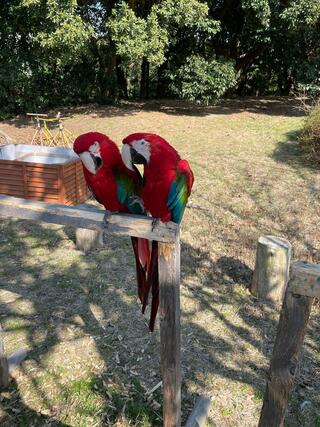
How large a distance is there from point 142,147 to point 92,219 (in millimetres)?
405

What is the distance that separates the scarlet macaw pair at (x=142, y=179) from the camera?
1531 mm

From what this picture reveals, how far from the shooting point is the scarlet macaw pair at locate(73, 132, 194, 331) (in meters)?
1.53

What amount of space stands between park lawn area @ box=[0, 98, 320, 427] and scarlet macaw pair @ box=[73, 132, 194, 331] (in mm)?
916

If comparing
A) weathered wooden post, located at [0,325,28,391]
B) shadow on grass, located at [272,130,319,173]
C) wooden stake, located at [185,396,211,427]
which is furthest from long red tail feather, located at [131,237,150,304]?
shadow on grass, located at [272,130,319,173]

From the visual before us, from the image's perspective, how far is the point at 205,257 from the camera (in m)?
3.81

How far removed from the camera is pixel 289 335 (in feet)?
4.19

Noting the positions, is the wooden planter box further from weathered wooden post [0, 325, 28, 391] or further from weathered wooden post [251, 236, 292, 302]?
weathered wooden post [251, 236, 292, 302]

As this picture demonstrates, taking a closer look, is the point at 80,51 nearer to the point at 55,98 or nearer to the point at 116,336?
the point at 55,98

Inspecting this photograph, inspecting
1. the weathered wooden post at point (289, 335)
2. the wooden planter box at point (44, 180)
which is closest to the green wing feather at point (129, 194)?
the weathered wooden post at point (289, 335)

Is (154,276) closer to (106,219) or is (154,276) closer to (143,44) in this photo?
(106,219)

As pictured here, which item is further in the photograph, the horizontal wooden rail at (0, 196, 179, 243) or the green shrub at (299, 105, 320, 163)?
the green shrub at (299, 105, 320, 163)

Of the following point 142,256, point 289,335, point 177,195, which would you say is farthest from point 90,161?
point 289,335

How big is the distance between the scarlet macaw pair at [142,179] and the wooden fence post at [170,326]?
0.11m

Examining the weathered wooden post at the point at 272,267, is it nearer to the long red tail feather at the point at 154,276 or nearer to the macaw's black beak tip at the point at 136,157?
the long red tail feather at the point at 154,276
